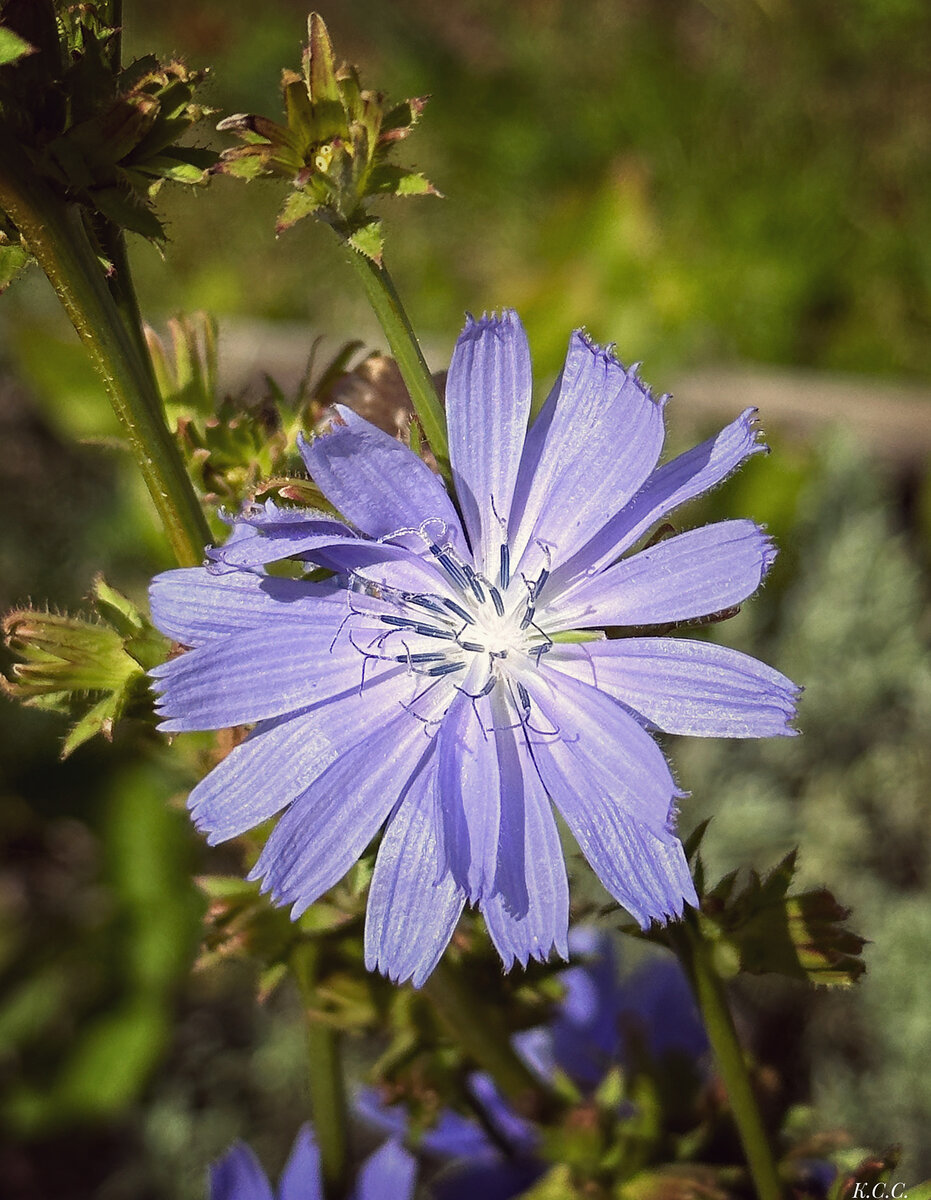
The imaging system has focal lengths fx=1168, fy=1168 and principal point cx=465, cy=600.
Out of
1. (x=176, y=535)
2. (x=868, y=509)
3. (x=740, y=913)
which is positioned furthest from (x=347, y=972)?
(x=868, y=509)

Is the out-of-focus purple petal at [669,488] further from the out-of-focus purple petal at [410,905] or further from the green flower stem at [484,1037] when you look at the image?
the green flower stem at [484,1037]

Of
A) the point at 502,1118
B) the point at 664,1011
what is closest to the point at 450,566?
the point at 502,1118

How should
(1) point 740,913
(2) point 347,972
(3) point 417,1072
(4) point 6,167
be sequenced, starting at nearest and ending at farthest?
1. (4) point 6,167
2. (1) point 740,913
3. (2) point 347,972
4. (3) point 417,1072

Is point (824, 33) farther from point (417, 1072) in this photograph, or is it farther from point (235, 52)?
point (417, 1072)

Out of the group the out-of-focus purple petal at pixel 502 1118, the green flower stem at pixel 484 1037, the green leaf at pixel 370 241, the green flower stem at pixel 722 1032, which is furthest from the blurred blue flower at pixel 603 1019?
the green leaf at pixel 370 241

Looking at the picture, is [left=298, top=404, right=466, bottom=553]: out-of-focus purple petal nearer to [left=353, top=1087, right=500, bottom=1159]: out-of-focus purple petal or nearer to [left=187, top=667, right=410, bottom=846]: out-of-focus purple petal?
[left=187, top=667, right=410, bottom=846]: out-of-focus purple petal

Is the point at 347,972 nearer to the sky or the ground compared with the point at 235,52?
nearer to the ground

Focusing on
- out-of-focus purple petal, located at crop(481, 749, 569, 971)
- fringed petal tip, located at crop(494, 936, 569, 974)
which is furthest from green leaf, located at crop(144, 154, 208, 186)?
fringed petal tip, located at crop(494, 936, 569, 974)
